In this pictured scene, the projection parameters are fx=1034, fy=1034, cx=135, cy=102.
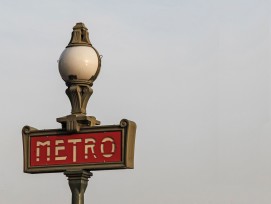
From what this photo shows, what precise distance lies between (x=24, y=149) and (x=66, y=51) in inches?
57.1

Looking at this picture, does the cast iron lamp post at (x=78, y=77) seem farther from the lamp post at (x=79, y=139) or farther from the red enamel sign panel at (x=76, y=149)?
the red enamel sign panel at (x=76, y=149)

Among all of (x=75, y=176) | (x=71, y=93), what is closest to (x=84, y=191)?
(x=75, y=176)

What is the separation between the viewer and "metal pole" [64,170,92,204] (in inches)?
531

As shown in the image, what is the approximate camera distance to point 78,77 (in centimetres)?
1370

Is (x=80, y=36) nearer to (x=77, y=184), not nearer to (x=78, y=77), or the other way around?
(x=78, y=77)

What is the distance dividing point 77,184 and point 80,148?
1.64ft

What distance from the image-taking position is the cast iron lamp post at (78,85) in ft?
44.4

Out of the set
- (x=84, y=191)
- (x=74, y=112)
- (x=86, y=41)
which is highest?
(x=86, y=41)

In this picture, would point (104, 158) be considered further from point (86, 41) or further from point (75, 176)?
point (86, 41)

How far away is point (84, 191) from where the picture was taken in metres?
13.6

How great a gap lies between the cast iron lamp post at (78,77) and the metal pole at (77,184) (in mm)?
577

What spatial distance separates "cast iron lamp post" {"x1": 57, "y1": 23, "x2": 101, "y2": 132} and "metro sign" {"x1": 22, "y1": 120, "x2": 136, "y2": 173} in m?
0.17

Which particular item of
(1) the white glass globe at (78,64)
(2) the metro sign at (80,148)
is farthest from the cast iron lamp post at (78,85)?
(2) the metro sign at (80,148)

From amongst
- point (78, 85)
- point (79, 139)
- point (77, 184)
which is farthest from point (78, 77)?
point (77, 184)
